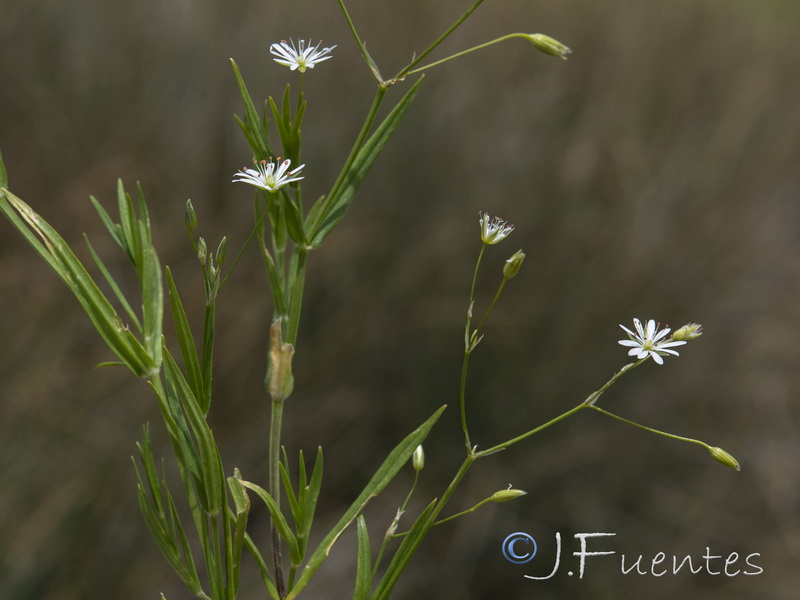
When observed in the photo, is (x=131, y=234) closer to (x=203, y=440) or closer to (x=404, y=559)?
(x=203, y=440)

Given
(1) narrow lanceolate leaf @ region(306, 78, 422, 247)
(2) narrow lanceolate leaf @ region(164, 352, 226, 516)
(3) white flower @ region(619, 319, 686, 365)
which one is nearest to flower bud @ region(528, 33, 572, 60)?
(1) narrow lanceolate leaf @ region(306, 78, 422, 247)

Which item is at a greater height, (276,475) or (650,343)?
(650,343)

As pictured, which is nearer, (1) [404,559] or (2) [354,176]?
(1) [404,559]

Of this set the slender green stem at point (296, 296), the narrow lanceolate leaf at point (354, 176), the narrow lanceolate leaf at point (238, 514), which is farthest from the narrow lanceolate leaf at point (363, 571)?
the narrow lanceolate leaf at point (354, 176)

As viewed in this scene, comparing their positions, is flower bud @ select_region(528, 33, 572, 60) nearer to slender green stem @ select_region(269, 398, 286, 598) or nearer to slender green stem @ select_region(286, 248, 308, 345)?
slender green stem @ select_region(286, 248, 308, 345)

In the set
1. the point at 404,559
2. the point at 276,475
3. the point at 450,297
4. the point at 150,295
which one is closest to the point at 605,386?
the point at 404,559

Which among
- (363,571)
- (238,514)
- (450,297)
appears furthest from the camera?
(450,297)

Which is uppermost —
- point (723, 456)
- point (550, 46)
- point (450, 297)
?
point (550, 46)
